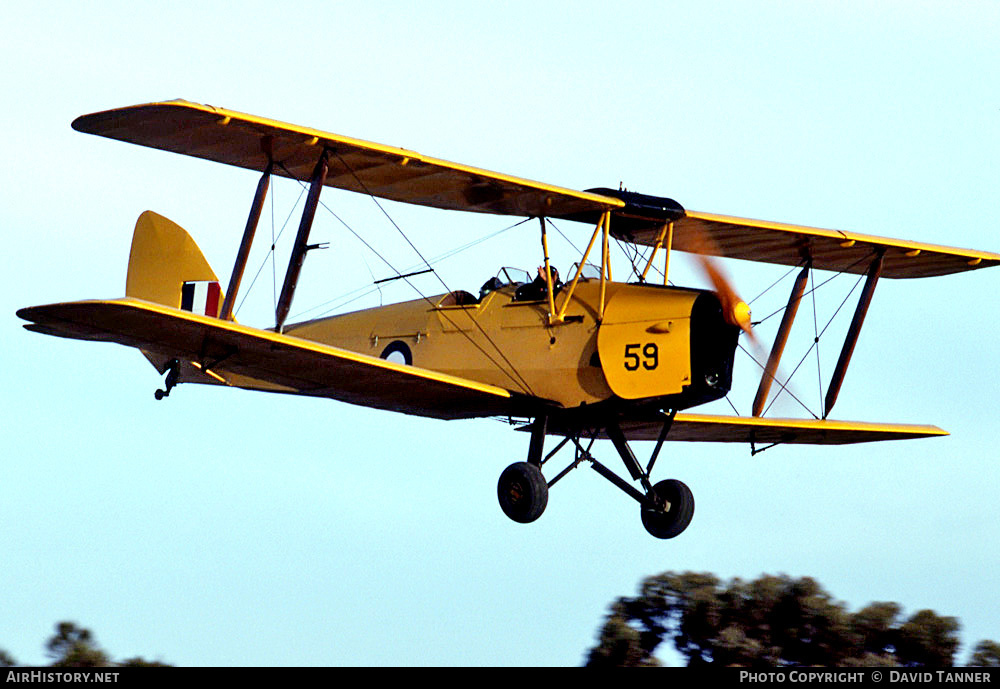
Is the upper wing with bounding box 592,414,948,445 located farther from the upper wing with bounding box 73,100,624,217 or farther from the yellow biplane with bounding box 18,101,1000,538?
the upper wing with bounding box 73,100,624,217

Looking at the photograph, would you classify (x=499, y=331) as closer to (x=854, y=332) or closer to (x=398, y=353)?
(x=398, y=353)

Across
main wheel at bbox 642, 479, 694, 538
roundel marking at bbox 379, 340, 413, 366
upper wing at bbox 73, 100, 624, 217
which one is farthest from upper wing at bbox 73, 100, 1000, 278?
main wheel at bbox 642, 479, 694, 538

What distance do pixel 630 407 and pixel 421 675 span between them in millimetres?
5653

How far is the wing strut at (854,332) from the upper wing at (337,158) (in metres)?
3.48

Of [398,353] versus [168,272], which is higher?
[168,272]

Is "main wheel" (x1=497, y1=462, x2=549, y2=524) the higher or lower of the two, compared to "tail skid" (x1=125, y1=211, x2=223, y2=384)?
lower

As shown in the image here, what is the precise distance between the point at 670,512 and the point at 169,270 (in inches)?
243

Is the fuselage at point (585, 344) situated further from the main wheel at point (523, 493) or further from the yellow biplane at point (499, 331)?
the main wheel at point (523, 493)

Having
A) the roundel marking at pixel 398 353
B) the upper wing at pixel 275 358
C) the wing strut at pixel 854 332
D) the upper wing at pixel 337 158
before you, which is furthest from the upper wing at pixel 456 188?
the upper wing at pixel 275 358

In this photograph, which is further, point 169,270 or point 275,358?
point 169,270

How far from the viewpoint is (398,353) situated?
16016 millimetres

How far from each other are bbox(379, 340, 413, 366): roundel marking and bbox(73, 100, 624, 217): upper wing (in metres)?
1.46

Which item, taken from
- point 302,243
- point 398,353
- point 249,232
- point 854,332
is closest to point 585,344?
point 398,353

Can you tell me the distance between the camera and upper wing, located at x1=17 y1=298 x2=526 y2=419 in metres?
12.8
